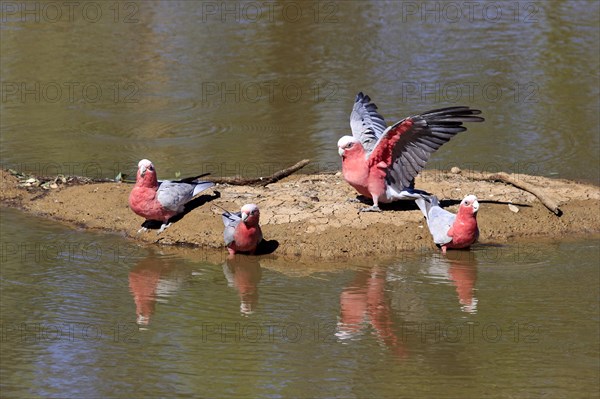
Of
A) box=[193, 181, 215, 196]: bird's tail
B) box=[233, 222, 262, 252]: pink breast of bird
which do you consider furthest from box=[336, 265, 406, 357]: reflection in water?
box=[193, 181, 215, 196]: bird's tail

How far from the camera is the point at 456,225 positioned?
995 centimetres

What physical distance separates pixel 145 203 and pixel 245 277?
4.31 feet

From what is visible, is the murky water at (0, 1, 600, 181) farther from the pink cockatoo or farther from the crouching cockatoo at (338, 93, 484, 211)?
the pink cockatoo

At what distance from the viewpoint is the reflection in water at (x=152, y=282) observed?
359 inches

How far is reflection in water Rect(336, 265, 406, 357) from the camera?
27.6 ft

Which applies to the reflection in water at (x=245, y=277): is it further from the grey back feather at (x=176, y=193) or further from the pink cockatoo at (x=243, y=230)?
the grey back feather at (x=176, y=193)

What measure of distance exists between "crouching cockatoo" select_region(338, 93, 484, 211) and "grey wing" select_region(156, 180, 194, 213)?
1521 mm

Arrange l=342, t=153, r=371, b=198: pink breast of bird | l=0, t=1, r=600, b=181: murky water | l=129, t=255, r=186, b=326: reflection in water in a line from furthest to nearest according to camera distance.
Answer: l=0, t=1, r=600, b=181: murky water → l=342, t=153, r=371, b=198: pink breast of bird → l=129, t=255, r=186, b=326: reflection in water

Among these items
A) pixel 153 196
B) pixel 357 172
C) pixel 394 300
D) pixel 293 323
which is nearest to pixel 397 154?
pixel 357 172

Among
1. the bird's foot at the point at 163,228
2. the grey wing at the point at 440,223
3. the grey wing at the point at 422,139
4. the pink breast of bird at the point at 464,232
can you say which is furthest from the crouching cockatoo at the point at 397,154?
the bird's foot at the point at 163,228

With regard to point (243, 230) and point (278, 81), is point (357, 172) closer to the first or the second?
point (243, 230)

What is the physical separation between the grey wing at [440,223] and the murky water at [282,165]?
0.64 feet

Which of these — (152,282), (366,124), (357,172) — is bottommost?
(152,282)

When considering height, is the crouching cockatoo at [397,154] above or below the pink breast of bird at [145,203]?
above
